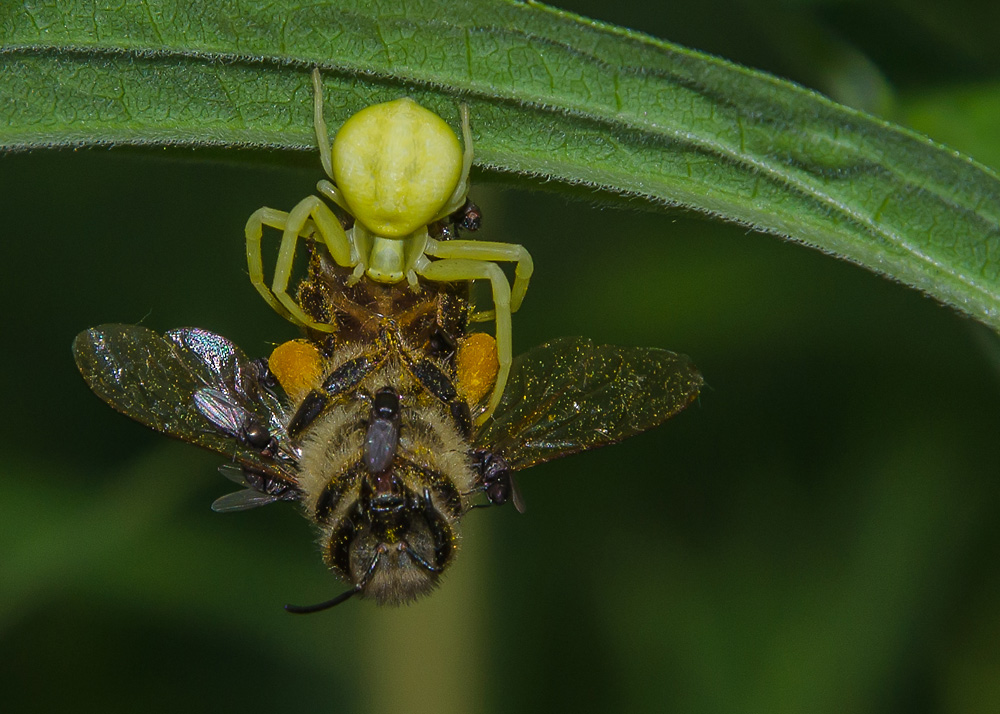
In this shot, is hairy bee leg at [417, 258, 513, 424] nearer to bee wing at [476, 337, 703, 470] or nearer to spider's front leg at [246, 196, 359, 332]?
bee wing at [476, 337, 703, 470]

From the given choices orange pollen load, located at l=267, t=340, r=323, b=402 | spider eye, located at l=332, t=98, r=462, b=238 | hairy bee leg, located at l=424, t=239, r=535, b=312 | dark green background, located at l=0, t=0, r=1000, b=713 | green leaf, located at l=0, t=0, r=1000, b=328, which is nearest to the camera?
green leaf, located at l=0, t=0, r=1000, b=328

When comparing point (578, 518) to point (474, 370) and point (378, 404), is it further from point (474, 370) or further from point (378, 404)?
point (378, 404)

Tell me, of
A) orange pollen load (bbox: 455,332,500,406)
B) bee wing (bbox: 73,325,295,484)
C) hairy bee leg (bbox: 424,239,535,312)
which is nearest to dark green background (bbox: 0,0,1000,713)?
hairy bee leg (bbox: 424,239,535,312)

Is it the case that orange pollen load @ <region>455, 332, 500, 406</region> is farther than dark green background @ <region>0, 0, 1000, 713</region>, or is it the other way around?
dark green background @ <region>0, 0, 1000, 713</region>

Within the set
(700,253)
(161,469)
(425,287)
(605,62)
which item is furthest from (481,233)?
(605,62)

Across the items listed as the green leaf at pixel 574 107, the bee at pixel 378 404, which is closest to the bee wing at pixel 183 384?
the bee at pixel 378 404

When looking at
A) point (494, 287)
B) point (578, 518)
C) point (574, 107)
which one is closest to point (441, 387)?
point (494, 287)

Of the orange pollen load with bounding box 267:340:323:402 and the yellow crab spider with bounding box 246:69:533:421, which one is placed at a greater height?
the yellow crab spider with bounding box 246:69:533:421
